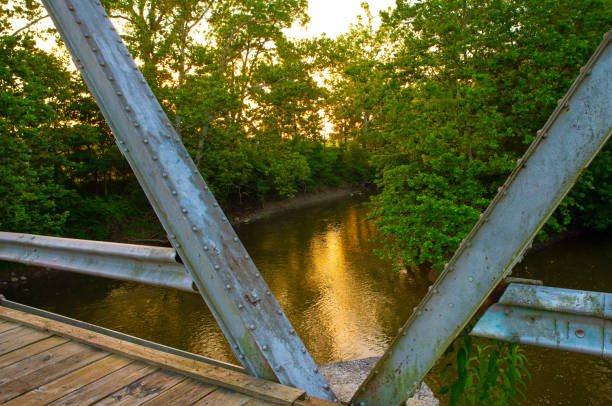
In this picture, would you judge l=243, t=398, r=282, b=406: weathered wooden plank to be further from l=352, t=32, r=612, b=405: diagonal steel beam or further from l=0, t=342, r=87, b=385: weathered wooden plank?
l=0, t=342, r=87, b=385: weathered wooden plank

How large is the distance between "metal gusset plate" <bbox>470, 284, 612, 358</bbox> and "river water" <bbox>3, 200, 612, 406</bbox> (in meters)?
6.16

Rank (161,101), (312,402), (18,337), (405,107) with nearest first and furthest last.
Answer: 1. (312,402)
2. (18,337)
3. (405,107)
4. (161,101)

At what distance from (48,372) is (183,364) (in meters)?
0.72

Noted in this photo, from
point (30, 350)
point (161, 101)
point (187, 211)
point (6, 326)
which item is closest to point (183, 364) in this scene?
point (187, 211)

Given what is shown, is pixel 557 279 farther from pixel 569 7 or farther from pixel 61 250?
pixel 61 250

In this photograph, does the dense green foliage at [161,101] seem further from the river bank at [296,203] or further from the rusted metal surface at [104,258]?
the rusted metal surface at [104,258]

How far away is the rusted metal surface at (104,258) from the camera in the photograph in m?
1.88

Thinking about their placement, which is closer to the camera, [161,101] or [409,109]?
[409,109]

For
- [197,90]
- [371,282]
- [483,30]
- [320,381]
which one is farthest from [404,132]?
[320,381]

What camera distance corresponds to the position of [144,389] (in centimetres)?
174

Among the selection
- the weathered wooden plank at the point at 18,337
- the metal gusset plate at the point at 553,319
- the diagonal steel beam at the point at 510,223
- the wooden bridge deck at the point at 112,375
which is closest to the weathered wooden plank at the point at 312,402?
the wooden bridge deck at the point at 112,375

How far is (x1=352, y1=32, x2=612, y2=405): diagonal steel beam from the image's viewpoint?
109cm

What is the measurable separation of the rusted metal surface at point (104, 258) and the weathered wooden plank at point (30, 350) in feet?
1.44

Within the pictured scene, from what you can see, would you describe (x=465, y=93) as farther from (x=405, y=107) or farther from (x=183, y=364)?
(x=183, y=364)
